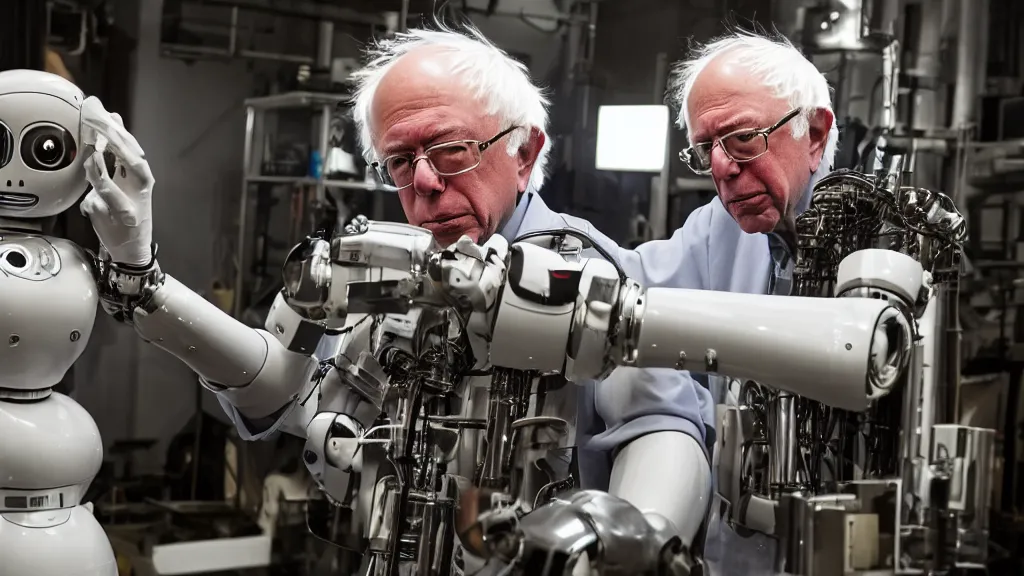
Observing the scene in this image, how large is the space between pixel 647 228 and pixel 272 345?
78 centimetres

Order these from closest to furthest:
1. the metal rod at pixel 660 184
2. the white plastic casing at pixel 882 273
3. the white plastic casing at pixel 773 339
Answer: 1. the white plastic casing at pixel 773 339
2. the white plastic casing at pixel 882 273
3. the metal rod at pixel 660 184

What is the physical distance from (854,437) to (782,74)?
62 centimetres

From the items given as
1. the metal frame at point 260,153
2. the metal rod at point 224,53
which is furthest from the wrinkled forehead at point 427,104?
the metal rod at point 224,53

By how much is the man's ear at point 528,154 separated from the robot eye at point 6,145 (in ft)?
2.46

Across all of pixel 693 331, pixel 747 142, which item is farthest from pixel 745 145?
pixel 693 331

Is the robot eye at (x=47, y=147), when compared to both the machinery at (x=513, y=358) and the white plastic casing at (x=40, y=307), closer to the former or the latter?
the white plastic casing at (x=40, y=307)

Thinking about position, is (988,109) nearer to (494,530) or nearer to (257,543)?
(494,530)

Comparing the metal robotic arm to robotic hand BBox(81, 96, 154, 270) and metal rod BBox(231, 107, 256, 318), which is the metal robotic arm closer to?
robotic hand BBox(81, 96, 154, 270)

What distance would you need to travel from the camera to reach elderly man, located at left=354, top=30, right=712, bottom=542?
1.40m

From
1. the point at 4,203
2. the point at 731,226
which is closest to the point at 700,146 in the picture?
the point at 731,226

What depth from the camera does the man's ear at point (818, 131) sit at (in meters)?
1.64

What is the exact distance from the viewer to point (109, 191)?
145 cm

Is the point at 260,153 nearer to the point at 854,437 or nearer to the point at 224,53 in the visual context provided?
the point at 224,53

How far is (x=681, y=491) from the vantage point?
1352mm
